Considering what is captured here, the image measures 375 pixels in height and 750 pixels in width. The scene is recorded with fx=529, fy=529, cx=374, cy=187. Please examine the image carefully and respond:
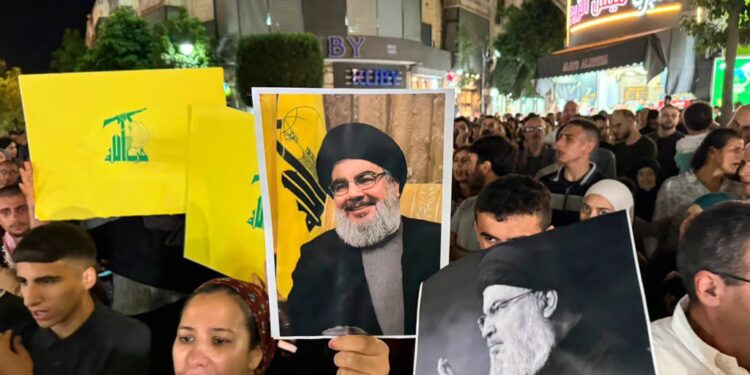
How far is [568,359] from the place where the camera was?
0.80 metres

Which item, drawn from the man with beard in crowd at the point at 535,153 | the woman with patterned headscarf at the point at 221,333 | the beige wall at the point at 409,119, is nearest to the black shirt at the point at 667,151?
the man with beard in crowd at the point at 535,153

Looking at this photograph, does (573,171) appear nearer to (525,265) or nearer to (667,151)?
(525,265)

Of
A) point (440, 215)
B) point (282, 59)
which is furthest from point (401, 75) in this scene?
point (440, 215)

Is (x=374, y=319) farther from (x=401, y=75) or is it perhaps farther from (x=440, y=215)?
(x=401, y=75)

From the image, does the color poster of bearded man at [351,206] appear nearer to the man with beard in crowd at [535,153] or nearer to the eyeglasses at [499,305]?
the eyeglasses at [499,305]

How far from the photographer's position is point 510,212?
5.68 feet

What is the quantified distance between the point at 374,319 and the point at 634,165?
3.21 m

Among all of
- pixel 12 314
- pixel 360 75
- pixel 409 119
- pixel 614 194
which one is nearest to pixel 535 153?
pixel 614 194

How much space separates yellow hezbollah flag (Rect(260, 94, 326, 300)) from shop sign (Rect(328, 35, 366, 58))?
21593mm

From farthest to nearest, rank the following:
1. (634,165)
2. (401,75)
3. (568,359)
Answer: (401,75) < (634,165) < (568,359)

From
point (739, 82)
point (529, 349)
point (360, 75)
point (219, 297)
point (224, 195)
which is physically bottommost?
point (219, 297)

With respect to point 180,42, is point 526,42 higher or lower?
higher

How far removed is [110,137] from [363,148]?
1071 mm

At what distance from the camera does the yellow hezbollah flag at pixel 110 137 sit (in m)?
1.86
